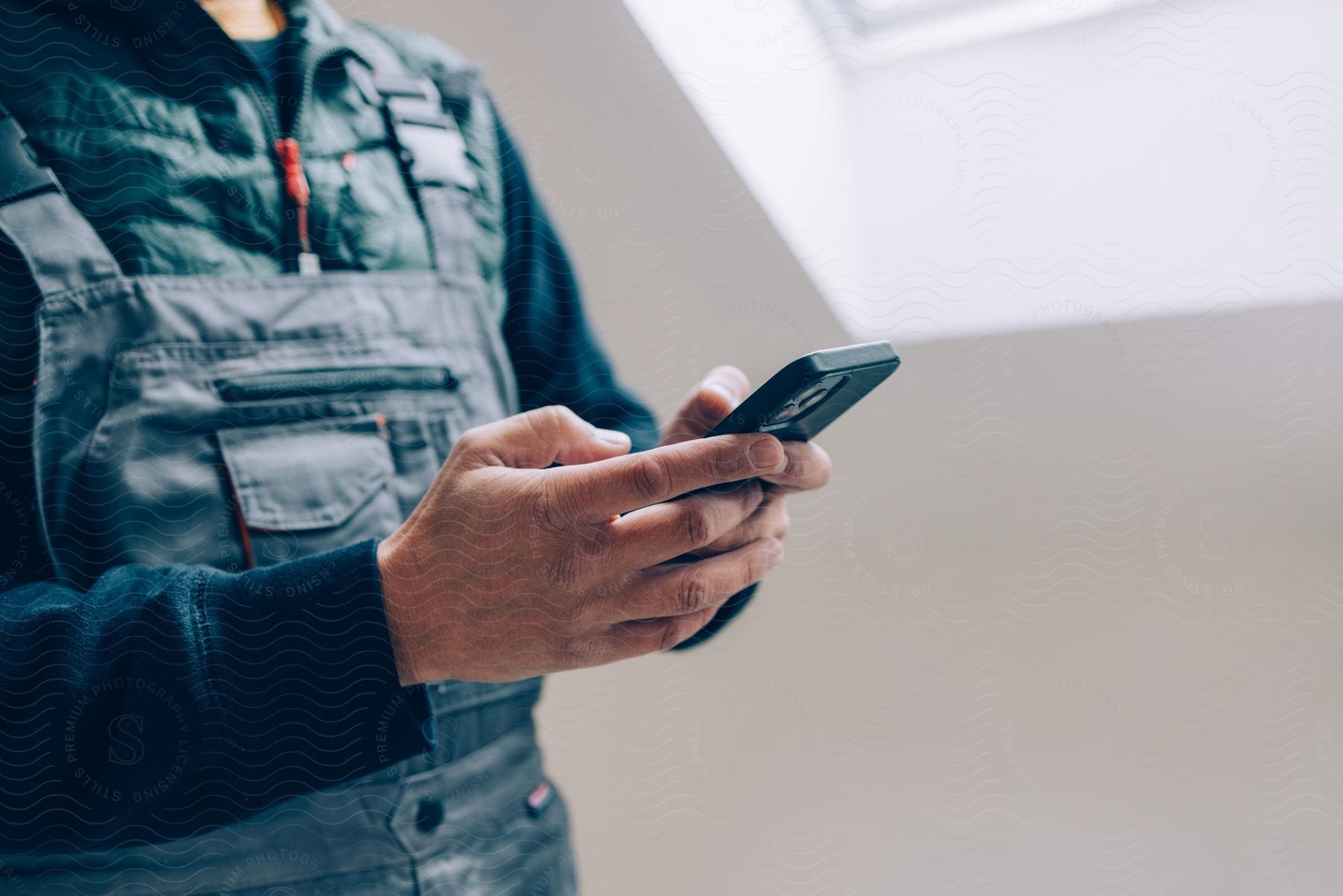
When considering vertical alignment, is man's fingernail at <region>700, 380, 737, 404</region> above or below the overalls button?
above

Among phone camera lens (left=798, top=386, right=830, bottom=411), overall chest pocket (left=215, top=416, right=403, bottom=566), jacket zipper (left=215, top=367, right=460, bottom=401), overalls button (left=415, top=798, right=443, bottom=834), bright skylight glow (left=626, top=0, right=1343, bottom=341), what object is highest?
bright skylight glow (left=626, top=0, right=1343, bottom=341)

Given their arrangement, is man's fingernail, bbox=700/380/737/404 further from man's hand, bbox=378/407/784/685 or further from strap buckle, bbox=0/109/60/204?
strap buckle, bbox=0/109/60/204

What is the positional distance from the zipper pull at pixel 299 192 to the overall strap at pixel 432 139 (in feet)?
0.20

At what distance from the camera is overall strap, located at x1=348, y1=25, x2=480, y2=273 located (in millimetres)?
495

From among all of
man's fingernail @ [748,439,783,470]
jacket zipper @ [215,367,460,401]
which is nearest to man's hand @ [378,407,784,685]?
man's fingernail @ [748,439,783,470]

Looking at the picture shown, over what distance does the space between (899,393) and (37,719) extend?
44 centimetres

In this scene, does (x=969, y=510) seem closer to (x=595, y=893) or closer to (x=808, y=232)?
(x=808, y=232)

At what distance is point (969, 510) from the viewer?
1.53 feet

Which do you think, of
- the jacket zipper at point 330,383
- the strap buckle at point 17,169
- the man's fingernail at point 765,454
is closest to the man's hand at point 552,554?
the man's fingernail at point 765,454

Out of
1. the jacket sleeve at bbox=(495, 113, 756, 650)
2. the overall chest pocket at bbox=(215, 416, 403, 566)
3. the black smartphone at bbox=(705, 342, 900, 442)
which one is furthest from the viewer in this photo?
the jacket sleeve at bbox=(495, 113, 756, 650)

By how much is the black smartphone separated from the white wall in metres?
0.12

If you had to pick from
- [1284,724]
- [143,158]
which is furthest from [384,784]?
[1284,724]

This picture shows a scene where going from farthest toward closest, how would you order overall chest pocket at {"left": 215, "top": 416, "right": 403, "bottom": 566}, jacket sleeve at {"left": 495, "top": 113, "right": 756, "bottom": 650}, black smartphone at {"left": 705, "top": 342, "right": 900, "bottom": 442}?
jacket sleeve at {"left": 495, "top": 113, "right": 756, "bottom": 650} → overall chest pocket at {"left": 215, "top": 416, "right": 403, "bottom": 566} → black smartphone at {"left": 705, "top": 342, "right": 900, "bottom": 442}

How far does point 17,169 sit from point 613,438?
0.31 meters
